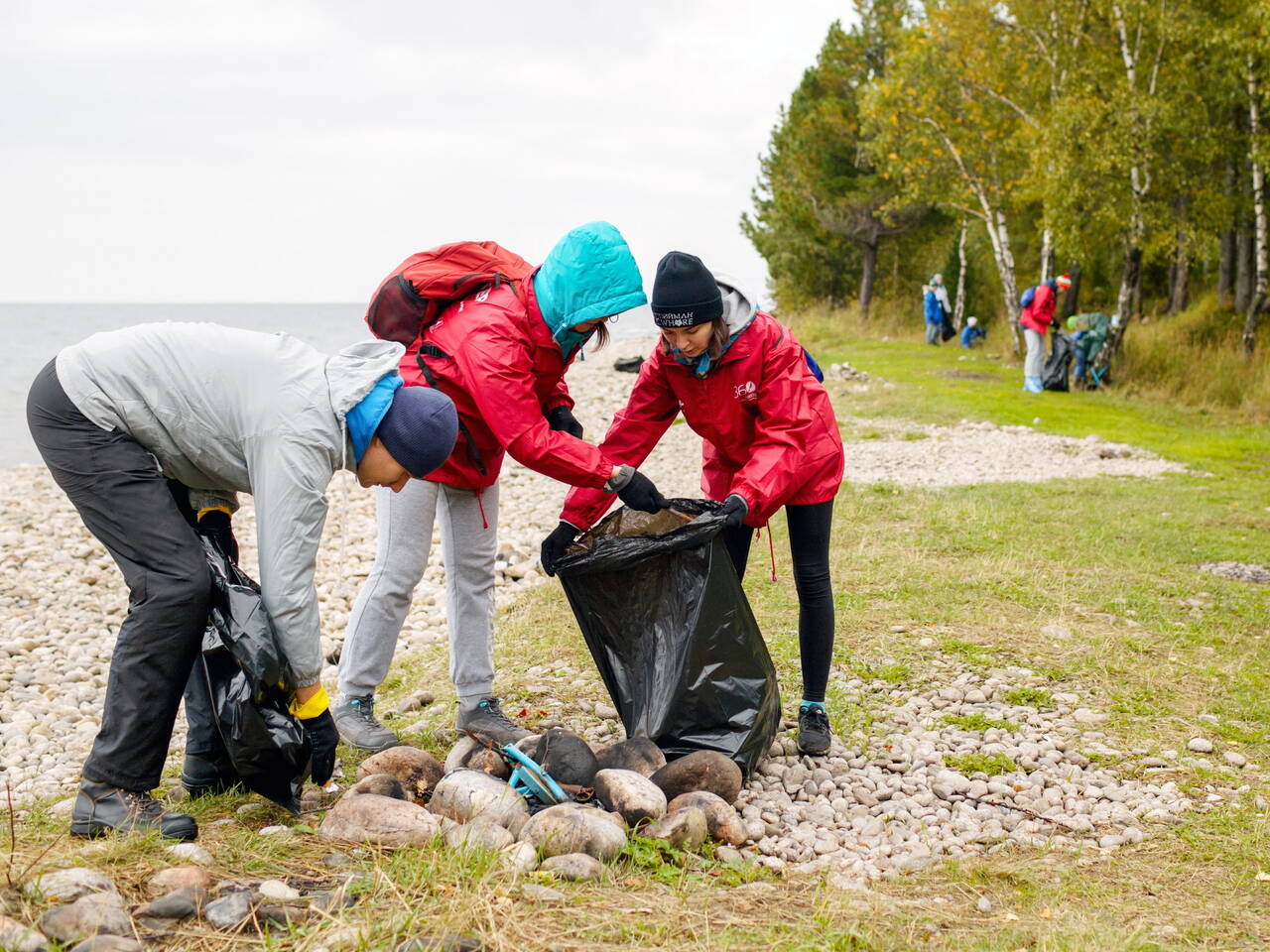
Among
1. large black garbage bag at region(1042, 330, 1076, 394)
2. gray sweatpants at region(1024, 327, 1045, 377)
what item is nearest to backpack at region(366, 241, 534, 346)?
gray sweatpants at region(1024, 327, 1045, 377)

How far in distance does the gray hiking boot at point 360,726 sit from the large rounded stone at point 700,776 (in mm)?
1038

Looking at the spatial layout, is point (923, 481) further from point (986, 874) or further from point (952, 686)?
point (986, 874)

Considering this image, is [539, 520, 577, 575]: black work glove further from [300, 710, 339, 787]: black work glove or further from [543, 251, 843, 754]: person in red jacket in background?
[300, 710, 339, 787]: black work glove

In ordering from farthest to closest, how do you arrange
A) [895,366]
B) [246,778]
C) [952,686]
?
[895,366], [952,686], [246,778]

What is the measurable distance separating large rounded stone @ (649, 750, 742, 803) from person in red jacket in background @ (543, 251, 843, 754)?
578mm

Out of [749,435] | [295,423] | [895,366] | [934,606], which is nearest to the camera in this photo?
[295,423]

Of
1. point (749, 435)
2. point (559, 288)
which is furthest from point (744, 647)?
point (559, 288)

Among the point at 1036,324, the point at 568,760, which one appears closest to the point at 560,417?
the point at 568,760

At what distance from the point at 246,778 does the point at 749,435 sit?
6.27ft

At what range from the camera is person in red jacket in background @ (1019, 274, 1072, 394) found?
1636cm

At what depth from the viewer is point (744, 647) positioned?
11.6ft

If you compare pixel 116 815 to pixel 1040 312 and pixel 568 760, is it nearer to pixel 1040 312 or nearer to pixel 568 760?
pixel 568 760

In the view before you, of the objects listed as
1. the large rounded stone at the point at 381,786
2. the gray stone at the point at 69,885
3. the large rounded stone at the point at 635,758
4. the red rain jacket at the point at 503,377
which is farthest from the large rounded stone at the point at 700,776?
the gray stone at the point at 69,885

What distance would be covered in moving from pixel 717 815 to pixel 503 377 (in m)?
1.45
